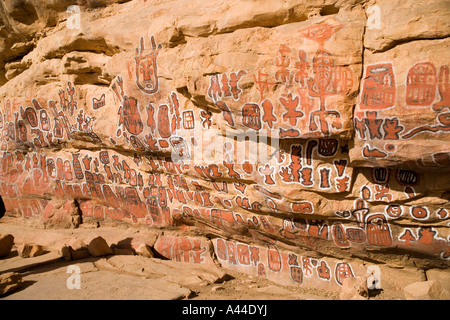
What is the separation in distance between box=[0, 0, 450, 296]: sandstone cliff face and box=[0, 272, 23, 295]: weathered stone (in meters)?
1.98

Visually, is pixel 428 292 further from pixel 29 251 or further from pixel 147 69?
pixel 29 251

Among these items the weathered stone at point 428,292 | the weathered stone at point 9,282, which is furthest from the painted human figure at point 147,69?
the weathered stone at point 428,292

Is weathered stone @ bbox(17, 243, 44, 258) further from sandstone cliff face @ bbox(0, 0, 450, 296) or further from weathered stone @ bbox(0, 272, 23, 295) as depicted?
weathered stone @ bbox(0, 272, 23, 295)

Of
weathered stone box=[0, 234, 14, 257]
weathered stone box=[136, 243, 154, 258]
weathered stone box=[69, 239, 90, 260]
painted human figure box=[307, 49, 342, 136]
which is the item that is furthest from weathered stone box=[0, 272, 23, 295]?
painted human figure box=[307, 49, 342, 136]

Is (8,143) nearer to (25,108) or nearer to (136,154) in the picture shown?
(25,108)

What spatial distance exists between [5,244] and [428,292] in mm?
5664

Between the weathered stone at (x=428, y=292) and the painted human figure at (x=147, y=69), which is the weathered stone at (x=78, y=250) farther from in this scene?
the weathered stone at (x=428, y=292)

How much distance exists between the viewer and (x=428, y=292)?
329cm

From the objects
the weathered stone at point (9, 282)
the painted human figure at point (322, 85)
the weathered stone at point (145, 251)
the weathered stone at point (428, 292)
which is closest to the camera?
the weathered stone at point (428, 292)

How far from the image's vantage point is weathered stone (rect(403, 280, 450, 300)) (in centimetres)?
328

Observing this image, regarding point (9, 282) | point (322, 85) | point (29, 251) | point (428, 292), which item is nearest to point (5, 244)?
point (29, 251)

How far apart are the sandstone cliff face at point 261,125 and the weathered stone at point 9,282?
1.98m

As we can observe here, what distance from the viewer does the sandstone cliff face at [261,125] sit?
10.8 ft

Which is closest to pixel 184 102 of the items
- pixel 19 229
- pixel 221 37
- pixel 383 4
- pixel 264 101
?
pixel 221 37
